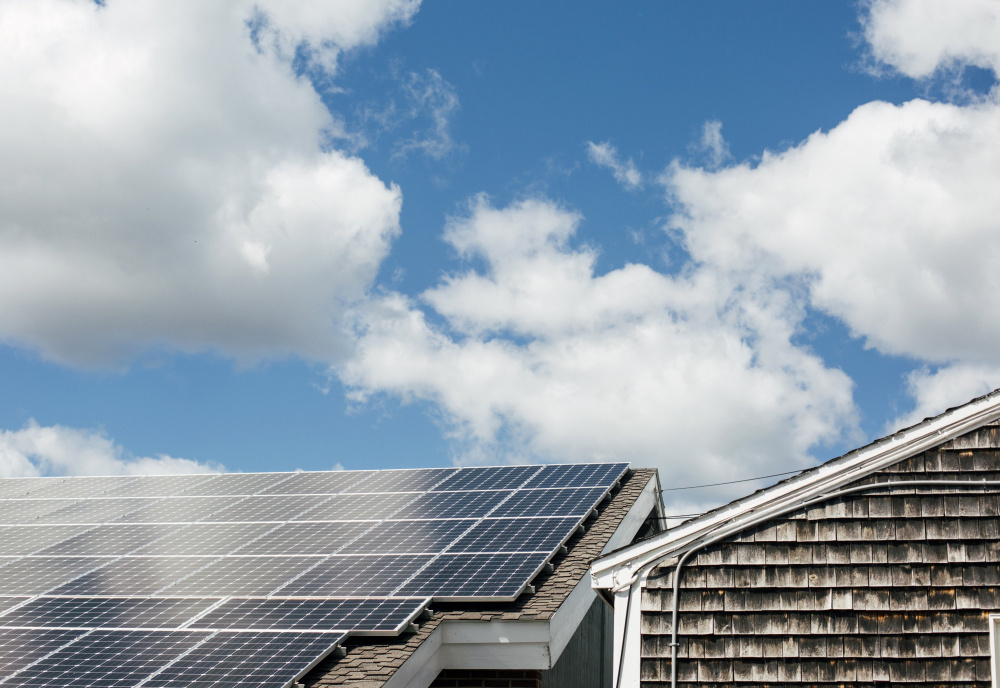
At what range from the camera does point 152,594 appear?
1205 cm

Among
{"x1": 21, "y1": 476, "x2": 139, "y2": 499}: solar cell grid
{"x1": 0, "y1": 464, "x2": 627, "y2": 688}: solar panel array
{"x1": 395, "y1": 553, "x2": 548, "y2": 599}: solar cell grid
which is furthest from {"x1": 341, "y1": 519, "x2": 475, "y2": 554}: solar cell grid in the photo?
{"x1": 21, "y1": 476, "x2": 139, "y2": 499}: solar cell grid

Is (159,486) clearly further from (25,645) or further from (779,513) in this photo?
(779,513)

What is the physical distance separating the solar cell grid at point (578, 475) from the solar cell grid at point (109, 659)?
6.97 meters

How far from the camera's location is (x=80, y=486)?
66.6 feet

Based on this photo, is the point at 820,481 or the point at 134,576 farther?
the point at 134,576

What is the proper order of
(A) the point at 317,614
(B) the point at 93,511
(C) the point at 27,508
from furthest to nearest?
(C) the point at 27,508 < (B) the point at 93,511 < (A) the point at 317,614

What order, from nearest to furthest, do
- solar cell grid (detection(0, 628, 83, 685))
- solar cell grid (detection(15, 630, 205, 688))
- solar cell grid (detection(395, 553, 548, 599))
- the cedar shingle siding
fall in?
the cedar shingle siding → solar cell grid (detection(15, 630, 205, 688)) → solar cell grid (detection(0, 628, 83, 685)) → solar cell grid (detection(395, 553, 548, 599))

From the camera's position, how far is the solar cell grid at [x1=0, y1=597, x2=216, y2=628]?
36.7 ft

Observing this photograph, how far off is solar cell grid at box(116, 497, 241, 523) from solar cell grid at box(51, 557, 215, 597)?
230 centimetres

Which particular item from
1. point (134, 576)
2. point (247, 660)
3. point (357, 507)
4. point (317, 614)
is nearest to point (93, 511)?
point (134, 576)

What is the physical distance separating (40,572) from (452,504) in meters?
6.53

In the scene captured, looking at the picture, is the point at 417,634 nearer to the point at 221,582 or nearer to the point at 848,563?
the point at 221,582

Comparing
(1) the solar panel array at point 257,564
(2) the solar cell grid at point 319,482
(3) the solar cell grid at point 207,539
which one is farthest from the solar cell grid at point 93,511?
(2) the solar cell grid at point 319,482

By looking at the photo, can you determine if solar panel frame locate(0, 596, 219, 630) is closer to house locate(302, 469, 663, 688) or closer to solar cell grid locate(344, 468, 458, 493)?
house locate(302, 469, 663, 688)
